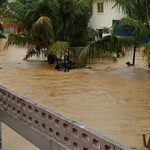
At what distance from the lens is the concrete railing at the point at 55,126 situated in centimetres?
147

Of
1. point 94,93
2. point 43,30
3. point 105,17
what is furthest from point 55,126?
point 105,17

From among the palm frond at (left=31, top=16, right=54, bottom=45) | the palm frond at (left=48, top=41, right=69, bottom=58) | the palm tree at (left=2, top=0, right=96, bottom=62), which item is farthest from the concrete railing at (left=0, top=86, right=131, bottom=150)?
the palm tree at (left=2, top=0, right=96, bottom=62)

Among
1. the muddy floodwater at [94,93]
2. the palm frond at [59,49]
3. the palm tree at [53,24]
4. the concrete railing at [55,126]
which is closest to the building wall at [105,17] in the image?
the muddy floodwater at [94,93]

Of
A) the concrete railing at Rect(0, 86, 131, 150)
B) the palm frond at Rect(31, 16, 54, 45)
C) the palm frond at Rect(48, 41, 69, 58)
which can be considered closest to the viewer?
the concrete railing at Rect(0, 86, 131, 150)

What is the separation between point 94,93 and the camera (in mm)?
9641

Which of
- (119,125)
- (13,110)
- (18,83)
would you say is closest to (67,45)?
(18,83)

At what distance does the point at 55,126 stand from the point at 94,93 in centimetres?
797

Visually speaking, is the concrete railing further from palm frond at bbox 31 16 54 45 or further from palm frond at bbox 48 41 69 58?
palm frond at bbox 31 16 54 45

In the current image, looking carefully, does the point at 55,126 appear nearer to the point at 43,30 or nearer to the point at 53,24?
the point at 43,30

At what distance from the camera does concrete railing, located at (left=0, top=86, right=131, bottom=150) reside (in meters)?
1.47

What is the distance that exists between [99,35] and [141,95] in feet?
20.0

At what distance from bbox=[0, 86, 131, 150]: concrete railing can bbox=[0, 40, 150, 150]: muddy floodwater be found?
3046 mm

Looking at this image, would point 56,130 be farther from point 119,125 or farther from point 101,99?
point 101,99

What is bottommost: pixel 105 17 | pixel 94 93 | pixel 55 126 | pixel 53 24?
pixel 94 93
